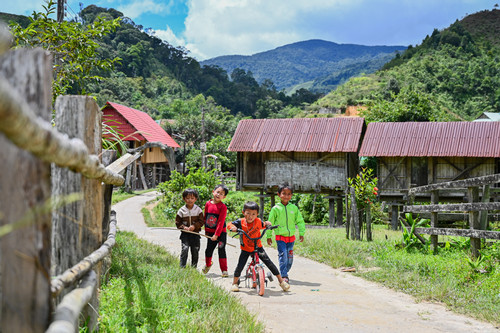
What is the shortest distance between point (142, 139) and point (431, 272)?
86.4 feet

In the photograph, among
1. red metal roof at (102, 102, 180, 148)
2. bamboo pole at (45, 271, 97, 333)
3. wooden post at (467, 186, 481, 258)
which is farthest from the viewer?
red metal roof at (102, 102, 180, 148)

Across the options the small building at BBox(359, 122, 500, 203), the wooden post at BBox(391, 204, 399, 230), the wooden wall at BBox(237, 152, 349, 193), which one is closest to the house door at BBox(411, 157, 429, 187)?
the small building at BBox(359, 122, 500, 203)

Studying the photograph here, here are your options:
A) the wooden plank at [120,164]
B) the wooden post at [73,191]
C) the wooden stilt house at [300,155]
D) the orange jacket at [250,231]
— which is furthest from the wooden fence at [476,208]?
the wooden stilt house at [300,155]

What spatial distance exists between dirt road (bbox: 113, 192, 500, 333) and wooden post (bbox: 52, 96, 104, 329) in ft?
8.20

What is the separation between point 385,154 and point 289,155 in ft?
15.7

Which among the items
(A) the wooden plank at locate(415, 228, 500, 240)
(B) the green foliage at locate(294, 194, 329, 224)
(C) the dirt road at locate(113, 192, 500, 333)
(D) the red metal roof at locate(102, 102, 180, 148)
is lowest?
(B) the green foliage at locate(294, 194, 329, 224)

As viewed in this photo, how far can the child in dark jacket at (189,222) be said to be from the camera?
7.52 metres

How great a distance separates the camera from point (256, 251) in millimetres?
6820

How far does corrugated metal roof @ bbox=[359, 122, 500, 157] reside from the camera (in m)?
20.0

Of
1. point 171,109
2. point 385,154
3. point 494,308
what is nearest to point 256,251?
point 494,308

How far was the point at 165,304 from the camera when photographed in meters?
4.16

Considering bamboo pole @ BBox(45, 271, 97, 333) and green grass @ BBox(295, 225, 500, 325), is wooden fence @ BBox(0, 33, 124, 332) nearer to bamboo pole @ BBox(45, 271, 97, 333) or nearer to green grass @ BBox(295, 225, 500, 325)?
bamboo pole @ BBox(45, 271, 97, 333)

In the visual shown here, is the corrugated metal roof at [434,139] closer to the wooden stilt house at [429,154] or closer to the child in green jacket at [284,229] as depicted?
the wooden stilt house at [429,154]

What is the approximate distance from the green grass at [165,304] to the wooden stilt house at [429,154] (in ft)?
56.5
